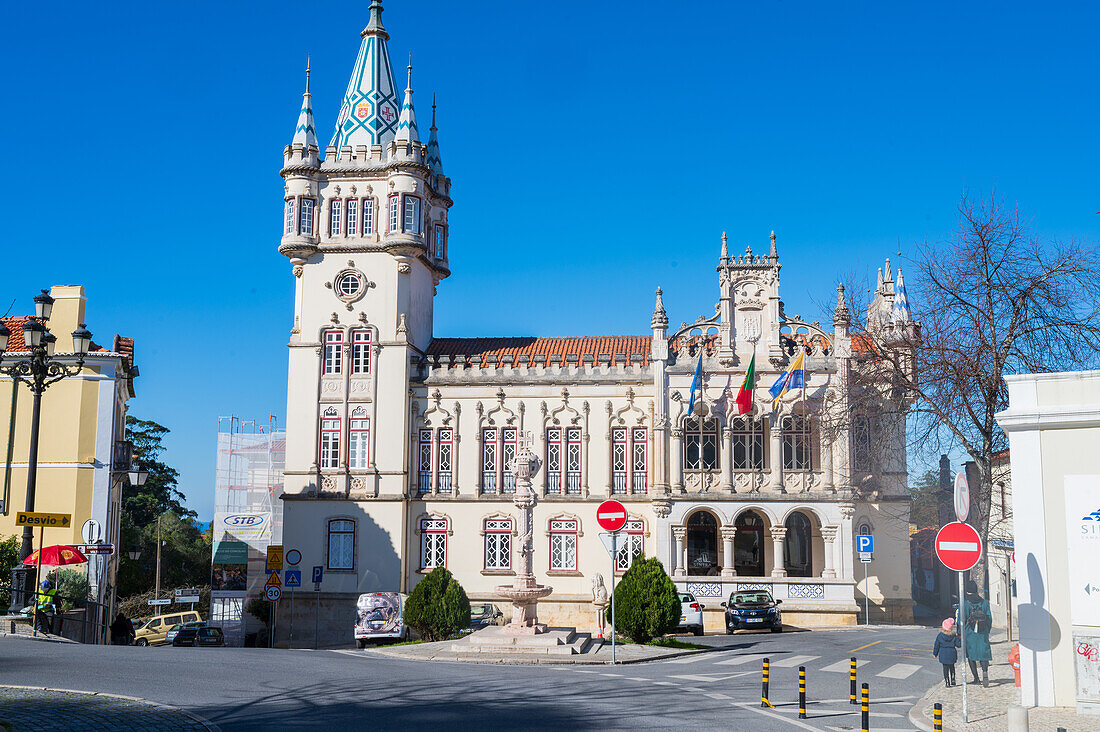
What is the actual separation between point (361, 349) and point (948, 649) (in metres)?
Answer: 30.3

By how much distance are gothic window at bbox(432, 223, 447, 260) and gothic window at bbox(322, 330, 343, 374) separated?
6750 millimetres

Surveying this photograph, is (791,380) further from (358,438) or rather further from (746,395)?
(358,438)

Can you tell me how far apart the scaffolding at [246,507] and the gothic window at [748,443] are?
28.3 m

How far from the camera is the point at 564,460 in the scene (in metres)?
42.8

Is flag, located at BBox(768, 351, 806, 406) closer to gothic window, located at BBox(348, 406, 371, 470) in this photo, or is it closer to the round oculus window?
gothic window, located at BBox(348, 406, 371, 470)

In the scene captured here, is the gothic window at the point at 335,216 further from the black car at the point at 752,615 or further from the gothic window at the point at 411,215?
→ the black car at the point at 752,615

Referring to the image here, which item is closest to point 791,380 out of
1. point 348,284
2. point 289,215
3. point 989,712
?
point 348,284

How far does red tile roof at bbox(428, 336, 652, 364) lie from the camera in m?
44.3

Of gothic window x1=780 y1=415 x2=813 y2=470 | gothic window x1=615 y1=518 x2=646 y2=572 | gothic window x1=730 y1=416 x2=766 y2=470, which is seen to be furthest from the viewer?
gothic window x1=730 y1=416 x2=766 y2=470

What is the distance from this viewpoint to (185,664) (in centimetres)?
1931

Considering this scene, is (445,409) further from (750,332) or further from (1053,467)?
(1053,467)

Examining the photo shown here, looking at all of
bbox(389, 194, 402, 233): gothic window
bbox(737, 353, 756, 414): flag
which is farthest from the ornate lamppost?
bbox(737, 353, 756, 414): flag

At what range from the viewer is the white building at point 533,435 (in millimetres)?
40812

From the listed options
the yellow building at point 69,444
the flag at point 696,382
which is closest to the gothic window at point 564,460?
the flag at point 696,382
